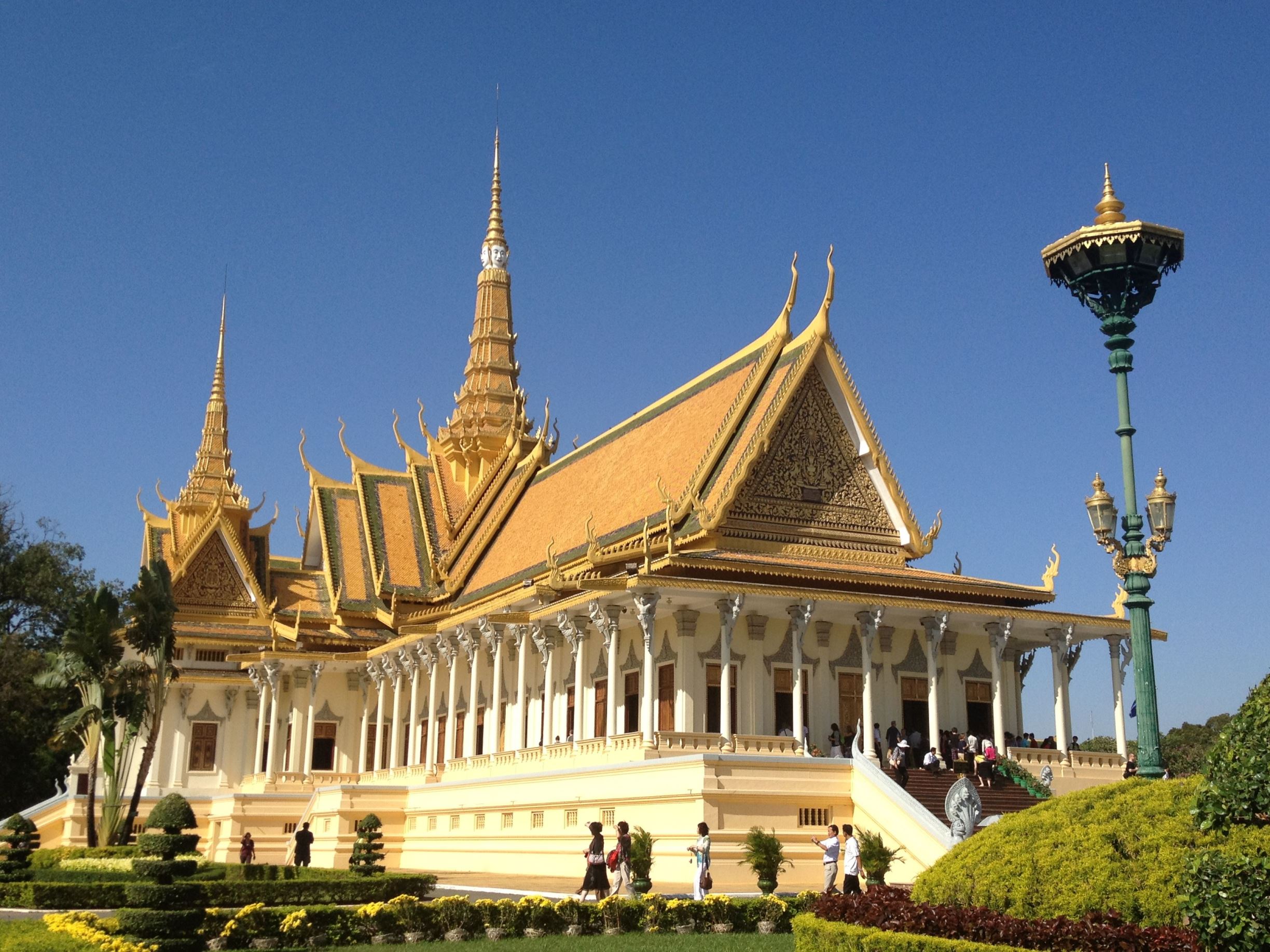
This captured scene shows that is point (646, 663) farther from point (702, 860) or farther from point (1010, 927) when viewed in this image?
point (1010, 927)

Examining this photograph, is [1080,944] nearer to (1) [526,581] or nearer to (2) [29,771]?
(1) [526,581]

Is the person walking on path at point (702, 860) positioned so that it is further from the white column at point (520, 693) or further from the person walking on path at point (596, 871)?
the white column at point (520, 693)

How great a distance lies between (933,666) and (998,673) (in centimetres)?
123

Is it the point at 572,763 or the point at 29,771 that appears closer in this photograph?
the point at 572,763

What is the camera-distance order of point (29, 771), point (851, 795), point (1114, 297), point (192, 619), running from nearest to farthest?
1. point (1114, 297)
2. point (851, 795)
3. point (192, 619)
4. point (29, 771)

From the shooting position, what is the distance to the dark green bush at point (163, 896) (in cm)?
1278

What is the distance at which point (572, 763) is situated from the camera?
2438cm

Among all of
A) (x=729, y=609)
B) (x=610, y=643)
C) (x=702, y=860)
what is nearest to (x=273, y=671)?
(x=610, y=643)

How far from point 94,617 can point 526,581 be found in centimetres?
1006

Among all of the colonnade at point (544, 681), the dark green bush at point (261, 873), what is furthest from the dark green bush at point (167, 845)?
the colonnade at point (544, 681)

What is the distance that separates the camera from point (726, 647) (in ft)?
77.7

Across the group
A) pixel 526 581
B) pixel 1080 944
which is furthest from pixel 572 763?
pixel 1080 944

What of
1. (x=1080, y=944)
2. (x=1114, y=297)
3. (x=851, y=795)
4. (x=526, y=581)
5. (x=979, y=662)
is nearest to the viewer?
(x=1080, y=944)

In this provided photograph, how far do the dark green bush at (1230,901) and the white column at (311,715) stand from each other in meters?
32.1
